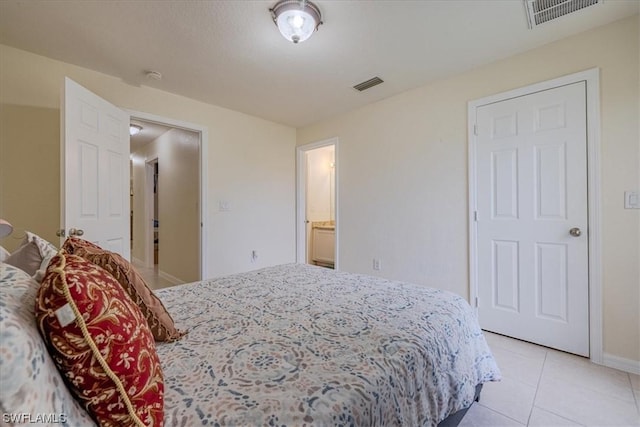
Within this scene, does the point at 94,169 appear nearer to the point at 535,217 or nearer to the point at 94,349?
the point at 94,349

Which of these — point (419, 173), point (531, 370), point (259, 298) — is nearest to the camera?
point (259, 298)

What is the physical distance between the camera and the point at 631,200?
1848 millimetres

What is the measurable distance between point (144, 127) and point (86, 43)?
2268mm

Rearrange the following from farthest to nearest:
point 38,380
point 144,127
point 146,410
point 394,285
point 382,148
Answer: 1. point 144,127
2. point 382,148
3. point 394,285
4. point 146,410
5. point 38,380

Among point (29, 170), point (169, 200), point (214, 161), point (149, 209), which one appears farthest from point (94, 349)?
point (149, 209)

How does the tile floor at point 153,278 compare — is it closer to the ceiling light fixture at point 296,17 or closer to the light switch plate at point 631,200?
the ceiling light fixture at point 296,17

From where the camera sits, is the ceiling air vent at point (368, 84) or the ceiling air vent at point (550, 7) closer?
the ceiling air vent at point (550, 7)

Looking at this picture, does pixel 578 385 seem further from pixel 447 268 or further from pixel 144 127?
→ pixel 144 127

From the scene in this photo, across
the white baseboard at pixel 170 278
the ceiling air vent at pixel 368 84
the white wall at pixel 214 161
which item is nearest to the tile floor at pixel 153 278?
the white baseboard at pixel 170 278

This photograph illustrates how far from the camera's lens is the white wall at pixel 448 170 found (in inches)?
73.5

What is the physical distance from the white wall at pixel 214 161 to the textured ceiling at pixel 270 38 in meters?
0.17

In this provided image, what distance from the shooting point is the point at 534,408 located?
4.94 feet

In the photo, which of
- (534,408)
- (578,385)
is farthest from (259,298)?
(578,385)

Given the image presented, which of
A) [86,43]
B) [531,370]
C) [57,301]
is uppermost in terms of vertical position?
[86,43]
